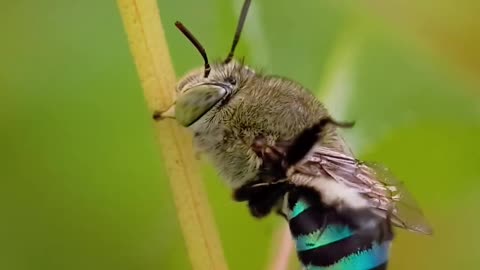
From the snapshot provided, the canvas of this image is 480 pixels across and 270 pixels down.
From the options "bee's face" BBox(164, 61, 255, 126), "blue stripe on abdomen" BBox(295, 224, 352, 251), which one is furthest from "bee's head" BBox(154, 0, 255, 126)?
"blue stripe on abdomen" BBox(295, 224, 352, 251)

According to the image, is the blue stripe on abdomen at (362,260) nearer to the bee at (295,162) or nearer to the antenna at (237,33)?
the bee at (295,162)

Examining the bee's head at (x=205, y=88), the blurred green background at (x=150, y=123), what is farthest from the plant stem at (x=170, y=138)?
the blurred green background at (x=150, y=123)

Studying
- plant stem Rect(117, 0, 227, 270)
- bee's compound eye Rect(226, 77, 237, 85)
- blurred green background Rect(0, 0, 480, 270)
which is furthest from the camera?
blurred green background Rect(0, 0, 480, 270)

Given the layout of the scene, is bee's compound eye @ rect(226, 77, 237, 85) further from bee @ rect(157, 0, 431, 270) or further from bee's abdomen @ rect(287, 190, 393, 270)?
bee's abdomen @ rect(287, 190, 393, 270)

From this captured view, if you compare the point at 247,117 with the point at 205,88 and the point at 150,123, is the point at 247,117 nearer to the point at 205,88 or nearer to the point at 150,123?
the point at 205,88

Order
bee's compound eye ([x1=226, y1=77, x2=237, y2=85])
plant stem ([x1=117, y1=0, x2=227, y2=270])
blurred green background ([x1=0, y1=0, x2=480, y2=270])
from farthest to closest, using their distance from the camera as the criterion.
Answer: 1. blurred green background ([x1=0, y1=0, x2=480, y2=270])
2. bee's compound eye ([x1=226, y1=77, x2=237, y2=85])
3. plant stem ([x1=117, y1=0, x2=227, y2=270])

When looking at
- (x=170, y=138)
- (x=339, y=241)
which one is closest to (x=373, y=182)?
(x=339, y=241)
